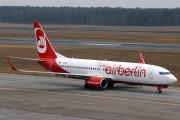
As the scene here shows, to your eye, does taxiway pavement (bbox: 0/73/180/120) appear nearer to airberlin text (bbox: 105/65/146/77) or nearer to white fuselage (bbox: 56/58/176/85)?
white fuselage (bbox: 56/58/176/85)

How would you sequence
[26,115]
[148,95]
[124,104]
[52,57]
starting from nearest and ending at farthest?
[26,115] → [124,104] → [148,95] → [52,57]

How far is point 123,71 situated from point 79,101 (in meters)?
9.87

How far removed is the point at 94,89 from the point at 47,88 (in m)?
5.08

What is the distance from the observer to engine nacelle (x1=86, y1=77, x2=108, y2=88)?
6012 centimetres

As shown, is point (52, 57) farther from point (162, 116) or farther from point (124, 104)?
point (162, 116)

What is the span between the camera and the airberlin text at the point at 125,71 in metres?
59.3

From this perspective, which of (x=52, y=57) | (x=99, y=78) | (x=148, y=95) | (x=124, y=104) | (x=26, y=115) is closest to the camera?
(x=26, y=115)

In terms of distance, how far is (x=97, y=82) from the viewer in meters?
60.2

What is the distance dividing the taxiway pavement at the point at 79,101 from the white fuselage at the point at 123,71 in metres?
1.32

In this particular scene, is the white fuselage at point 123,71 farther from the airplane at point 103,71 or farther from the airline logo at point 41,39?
the airline logo at point 41,39

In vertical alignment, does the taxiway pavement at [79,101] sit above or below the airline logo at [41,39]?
below

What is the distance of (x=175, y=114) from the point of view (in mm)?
45531

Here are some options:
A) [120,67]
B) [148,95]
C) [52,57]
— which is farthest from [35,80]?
[148,95]

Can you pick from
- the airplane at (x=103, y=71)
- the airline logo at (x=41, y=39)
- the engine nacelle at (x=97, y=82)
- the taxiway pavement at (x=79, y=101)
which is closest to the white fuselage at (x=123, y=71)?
the airplane at (x=103, y=71)
